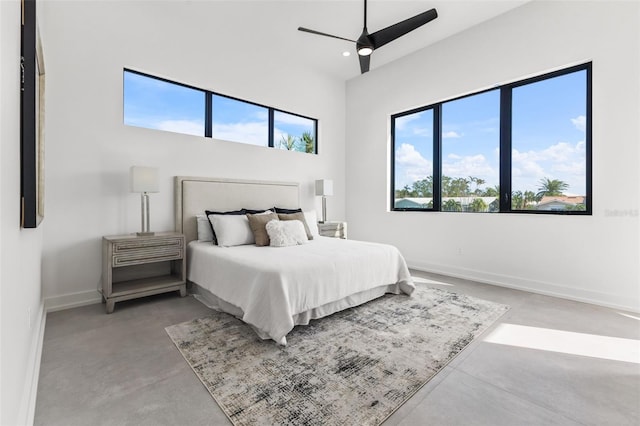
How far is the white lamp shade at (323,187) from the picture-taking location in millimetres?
4945

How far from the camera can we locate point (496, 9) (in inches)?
144

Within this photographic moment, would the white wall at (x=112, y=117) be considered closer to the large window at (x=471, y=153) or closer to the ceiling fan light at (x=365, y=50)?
the ceiling fan light at (x=365, y=50)

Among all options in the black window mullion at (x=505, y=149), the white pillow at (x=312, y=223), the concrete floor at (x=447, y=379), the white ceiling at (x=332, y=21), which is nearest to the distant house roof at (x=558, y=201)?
the black window mullion at (x=505, y=149)

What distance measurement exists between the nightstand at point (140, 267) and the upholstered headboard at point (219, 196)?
1.50 ft

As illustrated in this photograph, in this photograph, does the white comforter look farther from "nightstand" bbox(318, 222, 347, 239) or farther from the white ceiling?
the white ceiling

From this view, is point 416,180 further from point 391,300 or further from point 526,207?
point 391,300

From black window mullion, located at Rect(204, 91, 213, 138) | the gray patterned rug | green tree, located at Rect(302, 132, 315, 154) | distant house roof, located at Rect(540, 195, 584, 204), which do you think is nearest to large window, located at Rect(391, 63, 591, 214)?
distant house roof, located at Rect(540, 195, 584, 204)

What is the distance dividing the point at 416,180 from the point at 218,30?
11.7 ft

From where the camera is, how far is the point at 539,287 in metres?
3.50

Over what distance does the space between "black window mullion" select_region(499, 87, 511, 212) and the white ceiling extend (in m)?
1.05

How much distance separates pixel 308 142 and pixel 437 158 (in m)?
2.15

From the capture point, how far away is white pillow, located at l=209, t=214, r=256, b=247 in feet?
10.9

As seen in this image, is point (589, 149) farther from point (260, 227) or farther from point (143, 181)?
point (143, 181)

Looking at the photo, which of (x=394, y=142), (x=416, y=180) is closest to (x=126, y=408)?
(x=416, y=180)
